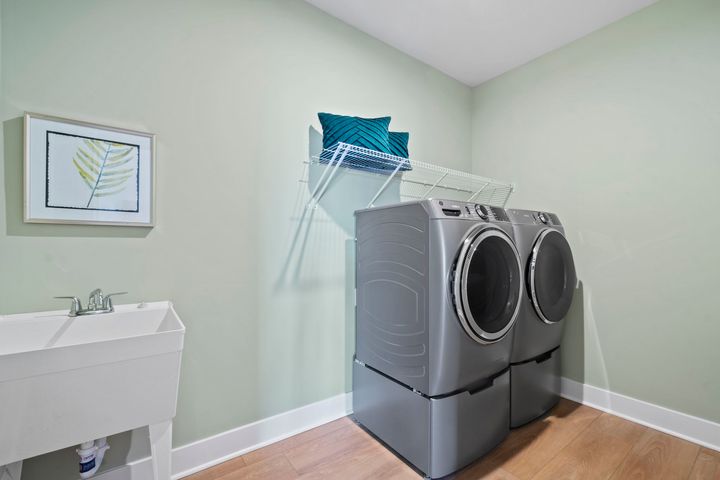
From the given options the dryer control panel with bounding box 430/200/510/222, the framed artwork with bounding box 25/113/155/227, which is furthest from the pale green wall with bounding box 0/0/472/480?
the dryer control panel with bounding box 430/200/510/222

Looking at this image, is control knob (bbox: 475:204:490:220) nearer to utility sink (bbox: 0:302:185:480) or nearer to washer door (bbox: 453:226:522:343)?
washer door (bbox: 453:226:522:343)

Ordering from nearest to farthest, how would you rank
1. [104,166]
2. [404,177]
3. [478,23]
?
[104,166]
[478,23]
[404,177]

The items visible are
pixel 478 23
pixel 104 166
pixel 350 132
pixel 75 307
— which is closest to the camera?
pixel 75 307

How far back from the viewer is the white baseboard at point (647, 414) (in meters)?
1.69

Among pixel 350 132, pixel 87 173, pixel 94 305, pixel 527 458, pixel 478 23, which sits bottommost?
pixel 527 458

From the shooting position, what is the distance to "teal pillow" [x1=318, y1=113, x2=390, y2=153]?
175 centimetres

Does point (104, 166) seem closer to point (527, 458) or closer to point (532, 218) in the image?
point (532, 218)

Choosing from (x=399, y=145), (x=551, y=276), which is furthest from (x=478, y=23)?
(x=551, y=276)

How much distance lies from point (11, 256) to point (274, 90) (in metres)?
1.34

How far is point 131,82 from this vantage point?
1354 mm

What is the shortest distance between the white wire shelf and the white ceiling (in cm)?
88

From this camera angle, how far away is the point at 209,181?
154 centimetres

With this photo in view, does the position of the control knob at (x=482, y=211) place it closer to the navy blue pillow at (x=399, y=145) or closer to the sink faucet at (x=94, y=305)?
the navy blue pillow at (x=399, y=145)

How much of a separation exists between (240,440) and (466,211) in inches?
63.6
